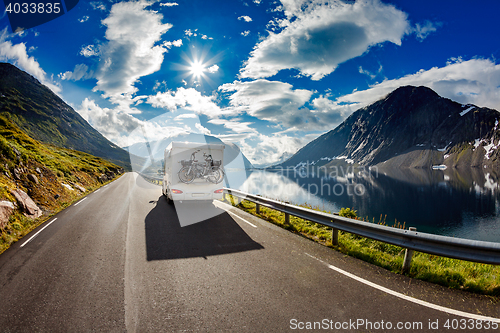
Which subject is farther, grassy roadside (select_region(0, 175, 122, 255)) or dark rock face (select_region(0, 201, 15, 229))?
dark rock face (select_region(0, 201, 15, 229))

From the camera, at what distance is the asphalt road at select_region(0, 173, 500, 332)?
3.31 meters

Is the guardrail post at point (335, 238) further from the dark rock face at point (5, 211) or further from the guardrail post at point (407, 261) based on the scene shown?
the dark rock face at point (5, 211)

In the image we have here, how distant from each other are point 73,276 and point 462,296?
23.8 ft

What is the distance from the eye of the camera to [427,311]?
356 cm

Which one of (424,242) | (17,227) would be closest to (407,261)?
(424,242)

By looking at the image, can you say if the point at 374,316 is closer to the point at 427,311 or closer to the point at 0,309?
the point at 427,311

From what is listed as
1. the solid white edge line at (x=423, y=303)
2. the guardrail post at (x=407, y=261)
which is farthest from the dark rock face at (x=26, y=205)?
the guardrail post at (x=407, y=261)

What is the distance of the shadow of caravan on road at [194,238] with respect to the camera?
6066 mm

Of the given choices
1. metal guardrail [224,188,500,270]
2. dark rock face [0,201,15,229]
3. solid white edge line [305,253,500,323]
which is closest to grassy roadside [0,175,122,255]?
dark rock face [0,201,15,229]

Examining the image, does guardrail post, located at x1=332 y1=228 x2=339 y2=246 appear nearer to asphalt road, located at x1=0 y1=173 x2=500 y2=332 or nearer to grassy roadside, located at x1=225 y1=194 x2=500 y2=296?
→ grassy roadside, located at x1=225 y1=194 x2=500 y2=296

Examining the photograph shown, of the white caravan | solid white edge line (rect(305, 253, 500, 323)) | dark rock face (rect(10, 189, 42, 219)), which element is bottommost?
solid white edge line (rect(305, 253, 500, 323))

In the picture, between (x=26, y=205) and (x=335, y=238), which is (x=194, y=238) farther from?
(x=26, y=205)

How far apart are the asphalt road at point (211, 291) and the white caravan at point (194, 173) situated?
185 inches

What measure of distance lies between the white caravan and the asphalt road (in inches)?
185
